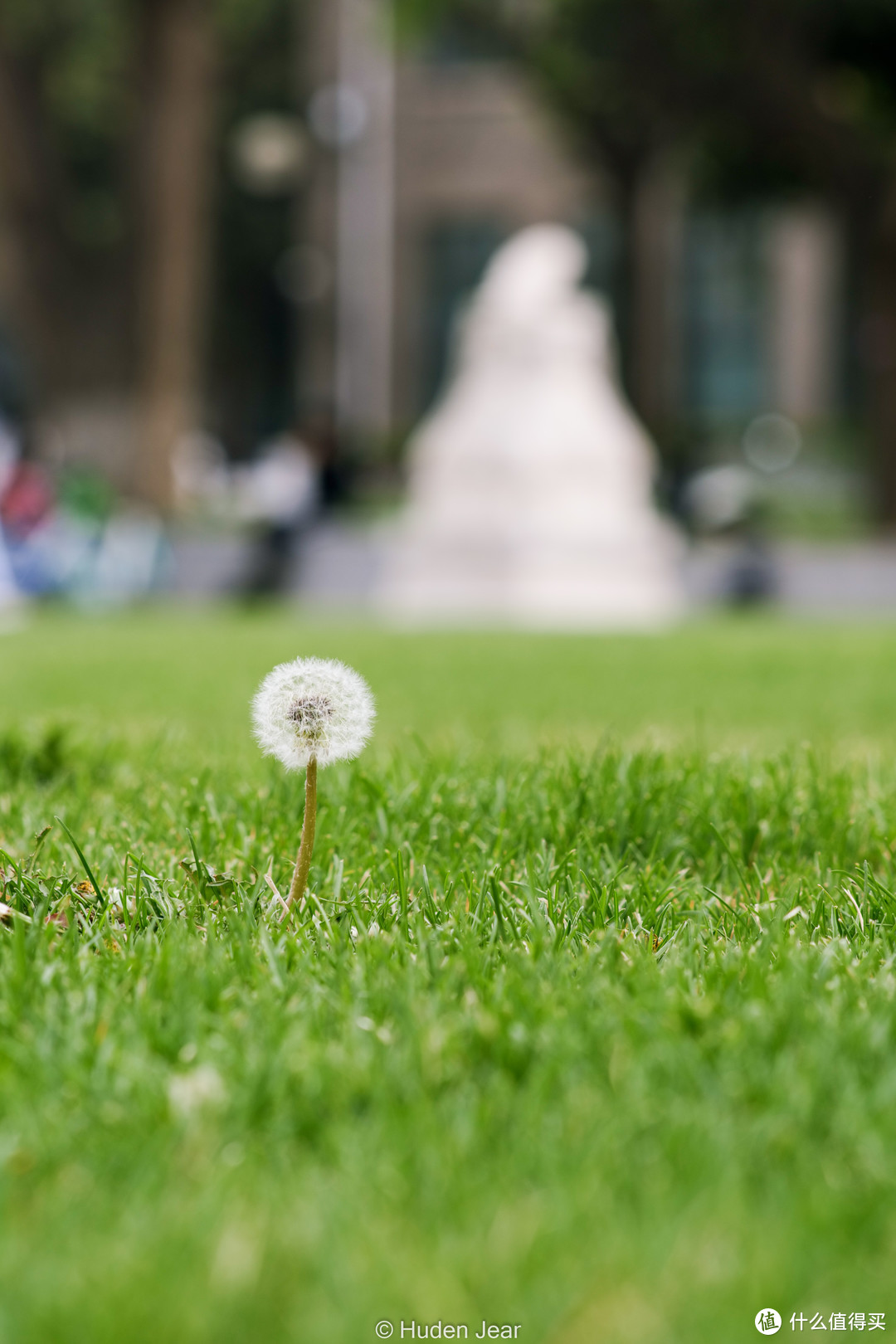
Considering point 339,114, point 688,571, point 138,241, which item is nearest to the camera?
point 688,571

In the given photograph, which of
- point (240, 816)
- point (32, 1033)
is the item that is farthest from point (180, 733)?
point (32, 1033)

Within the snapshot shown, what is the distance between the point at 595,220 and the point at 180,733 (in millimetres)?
38939

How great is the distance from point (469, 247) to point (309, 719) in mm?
41298

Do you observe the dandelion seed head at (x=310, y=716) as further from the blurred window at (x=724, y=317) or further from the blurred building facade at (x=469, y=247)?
the blurred window at (x=724, y=317)

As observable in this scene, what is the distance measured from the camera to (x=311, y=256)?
4225cm

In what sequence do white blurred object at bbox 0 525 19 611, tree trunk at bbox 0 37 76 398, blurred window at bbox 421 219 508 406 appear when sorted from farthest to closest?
blurred window at bbox 421 219 508 406, tree trunk at bbox 0 37 76 398, white blurred object at bbox 0 525 19 611

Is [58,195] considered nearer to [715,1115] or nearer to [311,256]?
[311,256]

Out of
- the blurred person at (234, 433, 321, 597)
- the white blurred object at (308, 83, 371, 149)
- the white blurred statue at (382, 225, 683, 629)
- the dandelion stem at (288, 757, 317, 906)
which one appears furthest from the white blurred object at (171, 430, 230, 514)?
the dandelion stem at (288, 757, 317, 906)

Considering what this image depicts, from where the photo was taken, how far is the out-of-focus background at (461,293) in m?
17.9

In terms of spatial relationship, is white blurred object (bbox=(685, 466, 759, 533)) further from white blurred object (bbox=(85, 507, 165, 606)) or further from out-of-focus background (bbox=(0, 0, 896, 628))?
white blurred object (bbox=(85, 507, 165, 606))

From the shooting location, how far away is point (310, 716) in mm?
2164

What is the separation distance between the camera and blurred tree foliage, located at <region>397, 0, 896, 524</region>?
20453 millimetres

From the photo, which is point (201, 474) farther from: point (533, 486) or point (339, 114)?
point (533, 486)

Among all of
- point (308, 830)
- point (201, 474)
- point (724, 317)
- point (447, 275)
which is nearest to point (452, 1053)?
point (308, 830)
